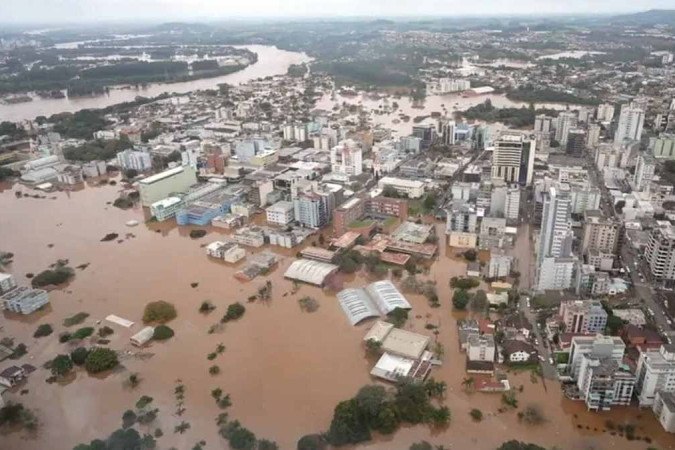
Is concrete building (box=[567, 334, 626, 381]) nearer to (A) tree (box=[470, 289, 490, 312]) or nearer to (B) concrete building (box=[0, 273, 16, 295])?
(A) tree (box=[470, 289, 490, 312])

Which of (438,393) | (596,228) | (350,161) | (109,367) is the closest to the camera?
(438,393)

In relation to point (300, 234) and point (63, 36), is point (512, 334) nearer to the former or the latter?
point (300, 234)

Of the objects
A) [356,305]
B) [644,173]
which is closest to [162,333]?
[356,305]

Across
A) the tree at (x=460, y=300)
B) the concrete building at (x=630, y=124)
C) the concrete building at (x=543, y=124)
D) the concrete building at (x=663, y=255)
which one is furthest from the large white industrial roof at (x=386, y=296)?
the concrete building at (x=543, y=124)

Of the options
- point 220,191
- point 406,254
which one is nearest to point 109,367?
point 406,254

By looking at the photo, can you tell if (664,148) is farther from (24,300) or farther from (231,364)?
(24,300)

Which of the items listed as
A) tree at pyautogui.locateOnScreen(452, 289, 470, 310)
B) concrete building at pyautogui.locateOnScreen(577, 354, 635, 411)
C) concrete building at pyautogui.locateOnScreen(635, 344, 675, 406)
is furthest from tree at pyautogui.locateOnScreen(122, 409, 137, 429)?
concrete building at pyautogui.locateOnScreen(635, 344, 675, 406)

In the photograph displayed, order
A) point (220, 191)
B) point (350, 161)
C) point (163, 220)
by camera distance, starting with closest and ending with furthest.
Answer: point (163, 220) < point (220, 191) < point (350, 161)
